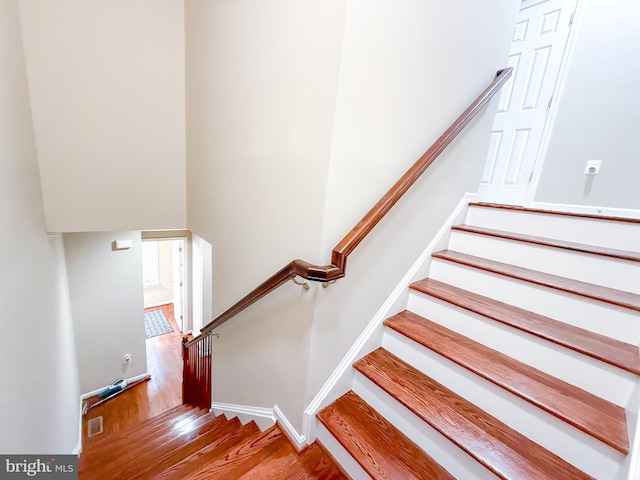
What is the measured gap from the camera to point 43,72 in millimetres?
1752

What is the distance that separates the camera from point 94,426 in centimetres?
319

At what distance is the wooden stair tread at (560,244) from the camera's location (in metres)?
1.24

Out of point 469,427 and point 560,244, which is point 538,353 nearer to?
point 469,427

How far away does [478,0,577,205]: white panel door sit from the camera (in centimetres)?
229

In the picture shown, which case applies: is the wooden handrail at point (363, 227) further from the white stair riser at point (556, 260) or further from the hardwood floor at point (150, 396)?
the hardwood floor at point (150, 396)

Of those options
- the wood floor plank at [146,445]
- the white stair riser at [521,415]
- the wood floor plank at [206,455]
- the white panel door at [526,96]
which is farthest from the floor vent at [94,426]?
the white panel door at [526,96]

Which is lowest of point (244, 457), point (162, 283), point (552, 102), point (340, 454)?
point (162, 283)

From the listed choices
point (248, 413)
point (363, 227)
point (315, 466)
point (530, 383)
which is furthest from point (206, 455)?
point (530, 383)

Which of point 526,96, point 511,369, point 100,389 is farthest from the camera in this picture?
point 100,389

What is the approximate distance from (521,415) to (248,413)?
1547mm

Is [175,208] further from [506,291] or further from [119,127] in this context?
[506,291]

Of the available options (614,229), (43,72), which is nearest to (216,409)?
(43,72)

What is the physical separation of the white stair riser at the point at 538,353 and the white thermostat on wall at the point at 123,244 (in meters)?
3.67

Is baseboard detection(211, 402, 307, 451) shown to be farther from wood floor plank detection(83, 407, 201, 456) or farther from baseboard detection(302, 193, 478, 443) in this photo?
wood floor plank detection(83, 407, 201, 456)
